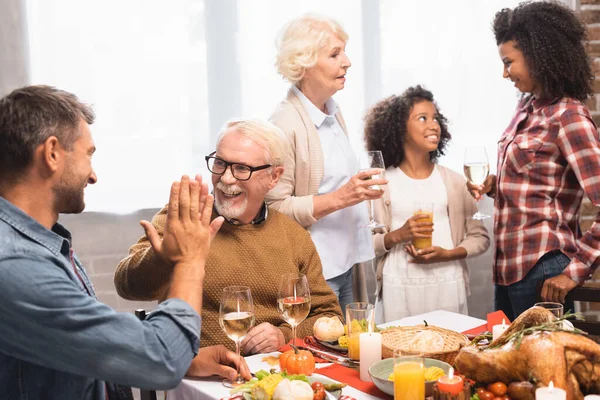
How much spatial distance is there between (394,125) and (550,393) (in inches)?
79.1

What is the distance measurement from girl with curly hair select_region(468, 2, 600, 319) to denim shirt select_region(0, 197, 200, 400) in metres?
1.73

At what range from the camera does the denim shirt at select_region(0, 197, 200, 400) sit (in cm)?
124

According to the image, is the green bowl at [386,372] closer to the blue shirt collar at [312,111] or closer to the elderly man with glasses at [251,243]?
the elderly man with glasses at [251,243]

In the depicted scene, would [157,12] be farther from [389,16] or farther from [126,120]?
[389,16]

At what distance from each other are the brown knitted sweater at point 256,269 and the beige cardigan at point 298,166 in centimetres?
17

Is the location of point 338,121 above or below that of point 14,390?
above

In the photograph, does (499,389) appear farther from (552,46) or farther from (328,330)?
(552,46)

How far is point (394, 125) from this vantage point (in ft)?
10.5

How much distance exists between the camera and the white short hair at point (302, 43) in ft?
9.13

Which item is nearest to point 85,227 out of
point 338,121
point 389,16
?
point 338,121

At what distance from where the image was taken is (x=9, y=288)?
1.24m

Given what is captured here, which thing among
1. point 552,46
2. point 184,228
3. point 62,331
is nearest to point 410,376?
point 184,228

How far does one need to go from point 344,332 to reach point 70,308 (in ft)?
3.18

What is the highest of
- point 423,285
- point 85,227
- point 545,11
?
point 545,11
